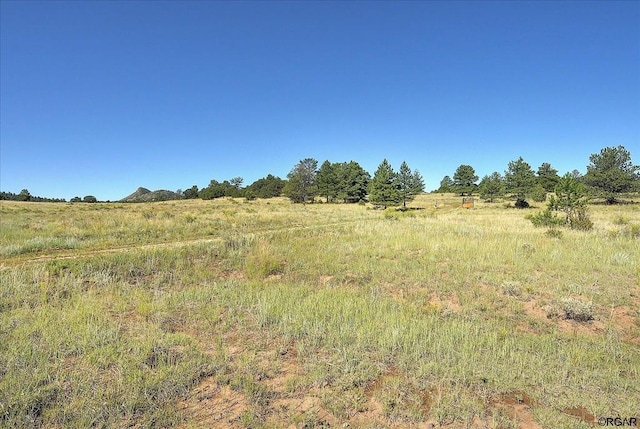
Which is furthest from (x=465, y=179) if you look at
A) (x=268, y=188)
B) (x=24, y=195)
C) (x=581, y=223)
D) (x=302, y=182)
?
(x=24, y=195)

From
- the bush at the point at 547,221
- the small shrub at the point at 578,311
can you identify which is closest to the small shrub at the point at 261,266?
the small shrub at the point at 578,311

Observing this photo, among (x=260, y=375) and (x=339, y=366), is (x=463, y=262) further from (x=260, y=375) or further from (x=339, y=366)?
(x=260, y=375)

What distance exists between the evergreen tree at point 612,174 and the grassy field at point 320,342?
48.2m

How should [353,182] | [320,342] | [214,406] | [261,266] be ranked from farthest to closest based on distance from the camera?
1. [353,182]
2. [261,266]
3. [320,342]
4. [214,406]

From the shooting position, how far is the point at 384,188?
54219 mm

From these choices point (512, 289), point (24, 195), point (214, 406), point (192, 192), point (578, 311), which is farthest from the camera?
point (192, 192)

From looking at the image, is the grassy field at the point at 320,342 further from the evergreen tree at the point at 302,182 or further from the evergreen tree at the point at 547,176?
the evergreen tree at the point at 547,176

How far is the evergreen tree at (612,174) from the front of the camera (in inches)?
1950

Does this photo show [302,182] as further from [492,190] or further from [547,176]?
[547,176]

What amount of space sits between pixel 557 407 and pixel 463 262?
836cm

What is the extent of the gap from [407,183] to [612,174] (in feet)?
98.8

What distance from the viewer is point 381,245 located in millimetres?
16250

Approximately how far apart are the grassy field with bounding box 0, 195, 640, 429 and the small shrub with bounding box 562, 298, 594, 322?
4 cm

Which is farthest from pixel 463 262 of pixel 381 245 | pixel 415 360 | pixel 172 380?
pixel 172 380
